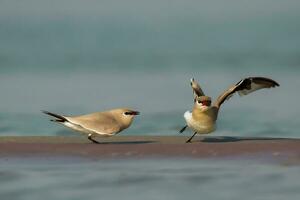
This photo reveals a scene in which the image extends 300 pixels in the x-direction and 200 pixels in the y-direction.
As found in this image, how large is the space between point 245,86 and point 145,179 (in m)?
3.67

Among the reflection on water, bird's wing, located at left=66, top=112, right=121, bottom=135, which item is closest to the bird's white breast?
bird's wing, located at left=66, top=112, right=121, bottom=135

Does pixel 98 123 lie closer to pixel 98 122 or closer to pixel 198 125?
pixel 98 122

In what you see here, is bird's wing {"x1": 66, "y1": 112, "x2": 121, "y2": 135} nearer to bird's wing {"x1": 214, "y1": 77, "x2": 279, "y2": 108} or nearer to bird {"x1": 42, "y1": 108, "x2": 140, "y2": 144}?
bird {"x1": 42, "y1": 108, "x2": 140, "y2": 144}

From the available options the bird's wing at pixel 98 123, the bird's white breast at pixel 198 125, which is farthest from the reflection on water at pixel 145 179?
the bird's white breast at pixel 198 125

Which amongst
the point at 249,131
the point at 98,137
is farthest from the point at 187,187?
the point at 249,131

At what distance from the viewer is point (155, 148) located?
38.9ft

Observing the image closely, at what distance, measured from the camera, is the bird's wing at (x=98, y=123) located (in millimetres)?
12078

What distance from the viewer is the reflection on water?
8953 mm

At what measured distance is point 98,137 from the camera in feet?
43.1

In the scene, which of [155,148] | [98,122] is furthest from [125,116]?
[155,148]

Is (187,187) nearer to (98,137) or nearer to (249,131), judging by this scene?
(98,137)

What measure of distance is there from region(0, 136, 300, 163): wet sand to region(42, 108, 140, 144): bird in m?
0.15

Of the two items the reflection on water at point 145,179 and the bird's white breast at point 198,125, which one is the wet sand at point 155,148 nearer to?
the bird's white breast at point 198,125

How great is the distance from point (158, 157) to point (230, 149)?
83cm
